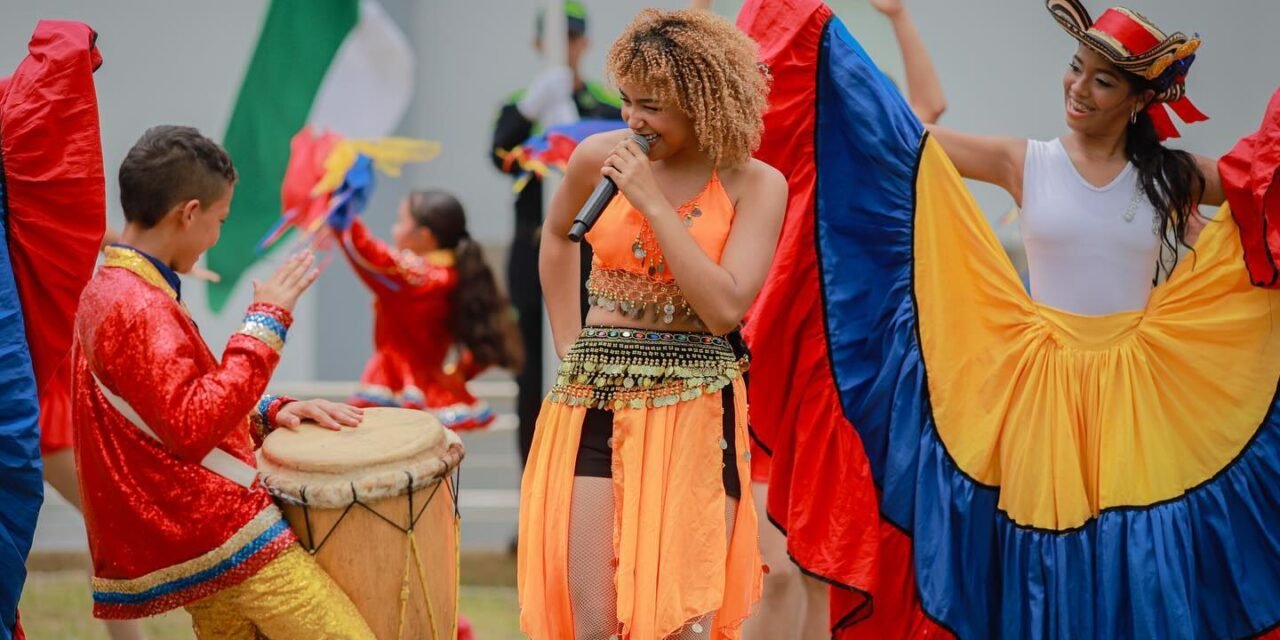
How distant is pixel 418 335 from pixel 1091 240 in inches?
145

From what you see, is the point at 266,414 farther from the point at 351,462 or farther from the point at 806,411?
the point at 806,411

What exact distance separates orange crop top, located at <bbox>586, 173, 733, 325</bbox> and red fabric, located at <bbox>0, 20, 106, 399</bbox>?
1.24 metres

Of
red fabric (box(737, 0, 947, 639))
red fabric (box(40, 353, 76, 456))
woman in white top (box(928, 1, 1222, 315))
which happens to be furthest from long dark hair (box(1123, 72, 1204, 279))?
red fabric (box(40, 353, 76, 456))

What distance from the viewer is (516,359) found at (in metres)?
7.02

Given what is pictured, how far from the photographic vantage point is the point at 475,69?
10.8 metres

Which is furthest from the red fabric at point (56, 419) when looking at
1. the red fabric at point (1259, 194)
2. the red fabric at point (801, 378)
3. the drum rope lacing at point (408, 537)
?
the red fabric at point (1259, 194)

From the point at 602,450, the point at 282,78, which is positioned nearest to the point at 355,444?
the point at 602,450

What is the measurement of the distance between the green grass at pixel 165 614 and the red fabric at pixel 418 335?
2.45 ft

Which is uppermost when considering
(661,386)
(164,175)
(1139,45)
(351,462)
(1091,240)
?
(1139,45)

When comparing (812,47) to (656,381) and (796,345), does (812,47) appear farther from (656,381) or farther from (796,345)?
(656,381)

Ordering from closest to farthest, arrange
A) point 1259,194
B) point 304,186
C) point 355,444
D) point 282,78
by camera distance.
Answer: point 355,444 < point 1259,194 < point 304,186 < point 282,78

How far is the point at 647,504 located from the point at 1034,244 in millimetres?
1364

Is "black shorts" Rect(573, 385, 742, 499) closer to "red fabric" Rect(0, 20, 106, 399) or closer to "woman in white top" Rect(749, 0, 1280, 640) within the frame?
"woman in white top" Rect(749, 0, 1280, 640)

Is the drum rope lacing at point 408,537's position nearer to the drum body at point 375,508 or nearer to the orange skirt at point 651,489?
the drum body at point 375,508
